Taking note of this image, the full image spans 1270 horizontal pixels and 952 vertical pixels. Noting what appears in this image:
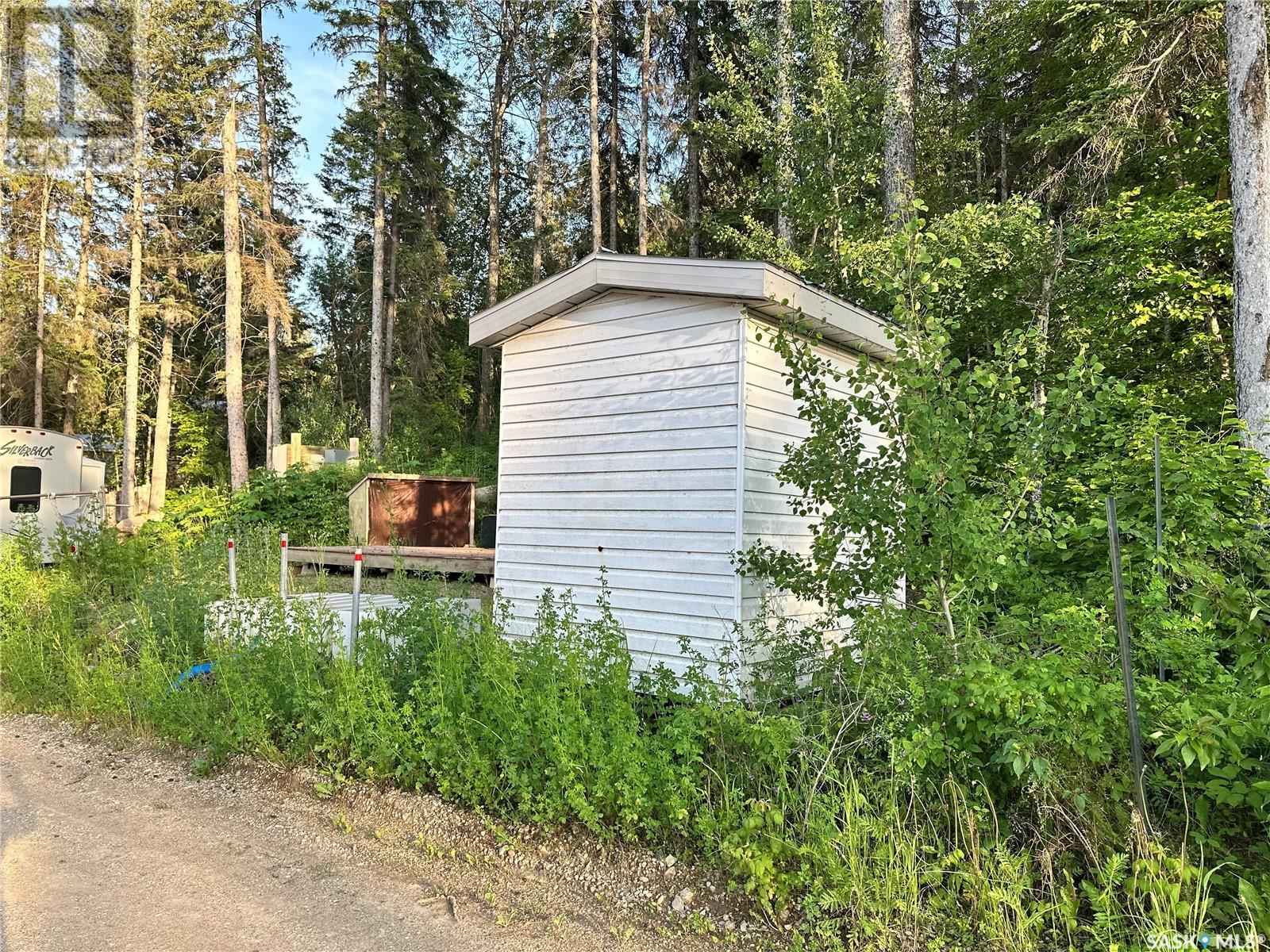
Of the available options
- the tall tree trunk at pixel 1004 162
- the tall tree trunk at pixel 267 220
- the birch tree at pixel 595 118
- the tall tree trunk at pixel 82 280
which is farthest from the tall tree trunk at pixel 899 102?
the tall tree trunk at pixel 82 280

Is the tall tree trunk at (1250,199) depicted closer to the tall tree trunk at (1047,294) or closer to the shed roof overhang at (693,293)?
the tall tree trunk at (1047,294)

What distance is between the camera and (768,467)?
14.8ft

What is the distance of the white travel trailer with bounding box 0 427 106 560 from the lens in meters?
11.3

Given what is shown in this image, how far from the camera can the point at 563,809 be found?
3.07 meters

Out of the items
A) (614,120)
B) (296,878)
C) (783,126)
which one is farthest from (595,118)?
(296,878)

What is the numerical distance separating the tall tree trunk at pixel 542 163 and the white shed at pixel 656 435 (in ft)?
39.2

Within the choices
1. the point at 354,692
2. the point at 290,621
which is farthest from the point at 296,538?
the point at 354,692

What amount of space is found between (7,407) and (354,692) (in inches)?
915

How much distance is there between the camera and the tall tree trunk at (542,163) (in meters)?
16.8

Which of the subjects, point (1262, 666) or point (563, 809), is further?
point (563, 809)

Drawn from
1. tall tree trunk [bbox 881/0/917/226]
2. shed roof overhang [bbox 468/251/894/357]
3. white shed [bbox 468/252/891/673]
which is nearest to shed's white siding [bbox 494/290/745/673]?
white shed [bbox 468/252/891/673]

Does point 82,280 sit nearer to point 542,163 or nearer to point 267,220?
point 267,220

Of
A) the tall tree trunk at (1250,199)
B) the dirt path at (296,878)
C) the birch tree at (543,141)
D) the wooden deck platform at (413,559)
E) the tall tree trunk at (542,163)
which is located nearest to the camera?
the dirt path at (296,878)

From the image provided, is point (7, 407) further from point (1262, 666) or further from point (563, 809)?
point (1262, 666)
